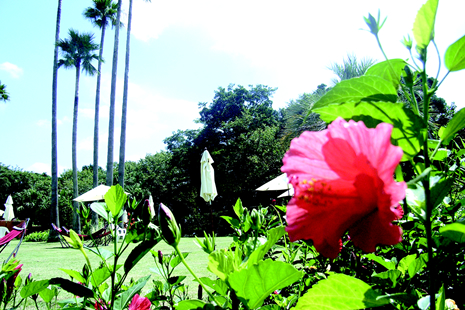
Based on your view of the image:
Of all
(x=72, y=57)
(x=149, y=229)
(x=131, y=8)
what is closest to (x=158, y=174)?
(x=72, y=57)

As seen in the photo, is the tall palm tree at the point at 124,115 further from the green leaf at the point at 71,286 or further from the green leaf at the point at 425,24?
the green leaf at the point at 425,24

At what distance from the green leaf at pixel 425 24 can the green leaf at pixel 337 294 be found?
270mm

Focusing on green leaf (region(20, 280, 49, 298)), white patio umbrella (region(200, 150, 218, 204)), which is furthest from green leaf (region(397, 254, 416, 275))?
white patio umbrella (region(200, 150, 218, 204))

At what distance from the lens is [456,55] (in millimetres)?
333

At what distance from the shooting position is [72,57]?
1508 centimetres

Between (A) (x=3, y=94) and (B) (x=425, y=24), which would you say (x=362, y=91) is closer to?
(B) (x=425, y=24)

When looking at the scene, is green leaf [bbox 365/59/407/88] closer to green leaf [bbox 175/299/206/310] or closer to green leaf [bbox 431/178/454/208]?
green leaf [bbox 431/178/454/208]

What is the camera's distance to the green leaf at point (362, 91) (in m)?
0.34

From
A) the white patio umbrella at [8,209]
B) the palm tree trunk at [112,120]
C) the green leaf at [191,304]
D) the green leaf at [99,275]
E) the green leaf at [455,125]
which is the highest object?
the palm tree trunk at [112,120]

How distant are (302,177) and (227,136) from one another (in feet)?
63.5

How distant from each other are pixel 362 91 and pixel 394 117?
0.16 feet

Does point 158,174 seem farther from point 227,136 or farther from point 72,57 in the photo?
point 72,57

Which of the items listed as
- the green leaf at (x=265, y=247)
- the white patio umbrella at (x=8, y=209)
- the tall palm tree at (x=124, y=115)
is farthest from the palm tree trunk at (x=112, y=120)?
the green leaf at (x=265, y=247)

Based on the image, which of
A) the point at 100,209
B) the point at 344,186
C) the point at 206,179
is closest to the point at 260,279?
the point at 344,186
